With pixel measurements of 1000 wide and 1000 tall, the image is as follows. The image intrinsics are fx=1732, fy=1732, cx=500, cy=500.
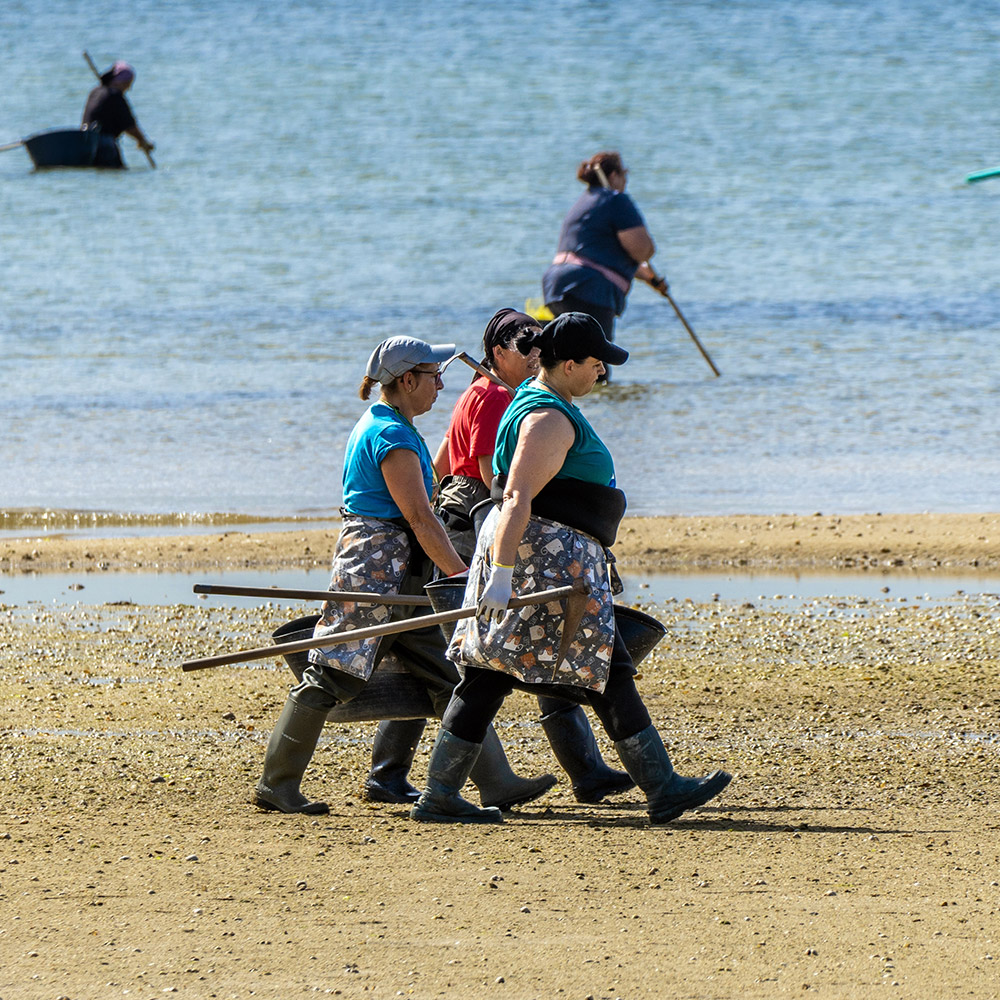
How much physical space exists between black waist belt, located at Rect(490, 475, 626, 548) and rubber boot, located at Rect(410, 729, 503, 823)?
2.42 feet

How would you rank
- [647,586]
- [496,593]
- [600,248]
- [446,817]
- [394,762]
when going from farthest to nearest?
[600,248] < [647,586] < [394,762] < [446,817] < [496,593]

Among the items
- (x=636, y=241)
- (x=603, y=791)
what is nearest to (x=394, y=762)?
(x=603, y=791)

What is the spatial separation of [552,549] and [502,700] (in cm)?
50

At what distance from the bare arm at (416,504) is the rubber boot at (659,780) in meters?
0.74

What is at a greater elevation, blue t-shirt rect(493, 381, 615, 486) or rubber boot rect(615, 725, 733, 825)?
blue t-shirt rect(493, 381, 615, 486)

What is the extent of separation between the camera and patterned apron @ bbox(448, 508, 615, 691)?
4945mm

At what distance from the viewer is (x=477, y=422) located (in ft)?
18.3

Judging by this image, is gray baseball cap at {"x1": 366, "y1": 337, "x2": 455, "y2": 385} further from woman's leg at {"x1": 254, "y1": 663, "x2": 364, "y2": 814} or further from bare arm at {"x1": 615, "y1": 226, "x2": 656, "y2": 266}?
bare arm at {"x1": 615, "y1": 226, "x2": 656, "y2": 266}

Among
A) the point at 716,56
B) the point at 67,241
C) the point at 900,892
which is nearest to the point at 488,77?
the point at 716,56

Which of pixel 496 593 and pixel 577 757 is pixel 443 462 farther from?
pixel 496 593

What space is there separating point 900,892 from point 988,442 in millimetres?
10009

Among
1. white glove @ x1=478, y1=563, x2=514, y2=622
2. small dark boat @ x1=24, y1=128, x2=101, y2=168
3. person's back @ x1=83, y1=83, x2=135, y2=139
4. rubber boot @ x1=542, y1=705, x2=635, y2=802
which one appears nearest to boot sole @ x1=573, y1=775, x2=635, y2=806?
rubber boot @ x1=542, y1=705, x2=635, y2=802

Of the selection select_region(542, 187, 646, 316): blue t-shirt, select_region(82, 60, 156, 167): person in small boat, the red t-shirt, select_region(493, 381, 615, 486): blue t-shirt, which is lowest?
select_region(82, 60, 156, 167): person in small boat

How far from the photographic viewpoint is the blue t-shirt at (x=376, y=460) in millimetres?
5180
